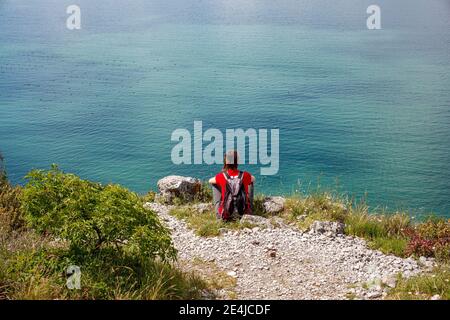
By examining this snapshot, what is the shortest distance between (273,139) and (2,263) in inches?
1181

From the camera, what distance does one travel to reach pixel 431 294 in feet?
26.9

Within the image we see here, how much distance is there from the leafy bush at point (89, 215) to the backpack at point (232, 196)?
11.3 ft

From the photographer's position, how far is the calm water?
3228cm

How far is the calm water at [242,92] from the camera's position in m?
32.3

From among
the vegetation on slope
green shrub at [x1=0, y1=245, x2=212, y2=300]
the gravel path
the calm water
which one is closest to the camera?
green shrub at [x1=0, y1=245, x2=212, y2=300]

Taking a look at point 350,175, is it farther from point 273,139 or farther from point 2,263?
point 2,263

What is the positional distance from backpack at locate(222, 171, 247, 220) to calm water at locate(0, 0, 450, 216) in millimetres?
4493

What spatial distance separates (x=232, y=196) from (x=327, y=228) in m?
2.16

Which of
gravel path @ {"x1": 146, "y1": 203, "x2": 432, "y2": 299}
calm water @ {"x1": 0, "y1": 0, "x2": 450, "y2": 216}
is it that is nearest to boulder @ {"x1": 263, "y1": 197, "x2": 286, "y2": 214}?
gravel path @ {"x1": 146, "y1": 203, "x2": 432, "y2": 299}

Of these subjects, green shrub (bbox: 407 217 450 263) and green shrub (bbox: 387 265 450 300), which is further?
green shrub (bbox: 407 217 450 263)

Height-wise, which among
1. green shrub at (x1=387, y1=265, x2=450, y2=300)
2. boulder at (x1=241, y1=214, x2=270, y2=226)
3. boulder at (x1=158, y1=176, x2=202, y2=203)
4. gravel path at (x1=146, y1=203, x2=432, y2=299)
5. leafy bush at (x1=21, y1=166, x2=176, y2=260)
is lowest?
gravel path at (x1=146, y1=203, x2=432, y2=299)

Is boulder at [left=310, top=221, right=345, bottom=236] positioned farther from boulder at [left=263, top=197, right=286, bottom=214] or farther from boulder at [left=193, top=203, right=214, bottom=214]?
boulder at [left=193, top=203, right=214, bottom=214]
